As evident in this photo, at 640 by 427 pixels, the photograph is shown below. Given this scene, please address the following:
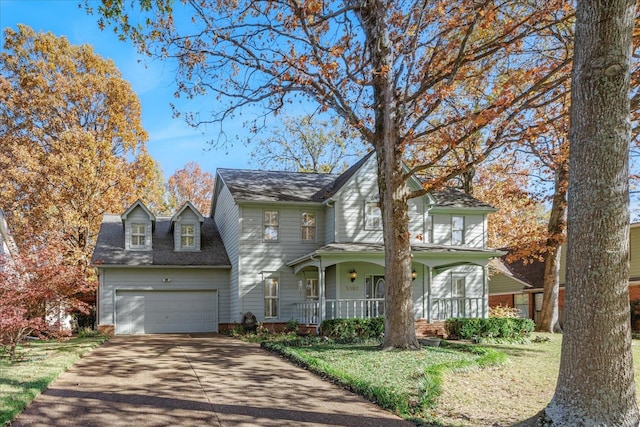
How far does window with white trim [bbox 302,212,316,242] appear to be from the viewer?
21.8 meters

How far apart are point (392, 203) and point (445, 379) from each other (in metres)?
4.69

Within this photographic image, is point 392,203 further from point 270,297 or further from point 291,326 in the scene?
point 270,297

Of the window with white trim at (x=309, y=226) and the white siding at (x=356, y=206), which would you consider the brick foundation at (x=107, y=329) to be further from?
the white siding at (x=356, y=206)

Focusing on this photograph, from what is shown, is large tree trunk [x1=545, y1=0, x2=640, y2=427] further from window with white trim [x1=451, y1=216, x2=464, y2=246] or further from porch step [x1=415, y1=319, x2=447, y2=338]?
window with white trim [x1=451, y1=216, x2=464, y2=246]

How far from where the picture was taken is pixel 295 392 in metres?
8.77

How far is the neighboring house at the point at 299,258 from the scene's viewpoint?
20672mm

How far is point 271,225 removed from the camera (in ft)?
70.1

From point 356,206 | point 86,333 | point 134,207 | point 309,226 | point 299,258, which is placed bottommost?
point 86,333

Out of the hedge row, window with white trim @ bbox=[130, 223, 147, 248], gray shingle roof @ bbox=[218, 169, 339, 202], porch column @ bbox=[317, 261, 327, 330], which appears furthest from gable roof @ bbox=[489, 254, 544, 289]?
window with white trim @ bbox=[130, 223, 147, 248]

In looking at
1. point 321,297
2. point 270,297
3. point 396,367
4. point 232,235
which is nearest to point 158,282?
point 232,235

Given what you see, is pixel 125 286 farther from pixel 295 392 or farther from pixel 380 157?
pixel 295 392

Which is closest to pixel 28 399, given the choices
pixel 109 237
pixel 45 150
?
pixel 109 237

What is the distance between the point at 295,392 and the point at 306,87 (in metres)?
7.58

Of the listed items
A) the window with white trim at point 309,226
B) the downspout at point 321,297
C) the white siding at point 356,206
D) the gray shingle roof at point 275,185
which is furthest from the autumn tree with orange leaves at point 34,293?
the white siding at point 356,206
